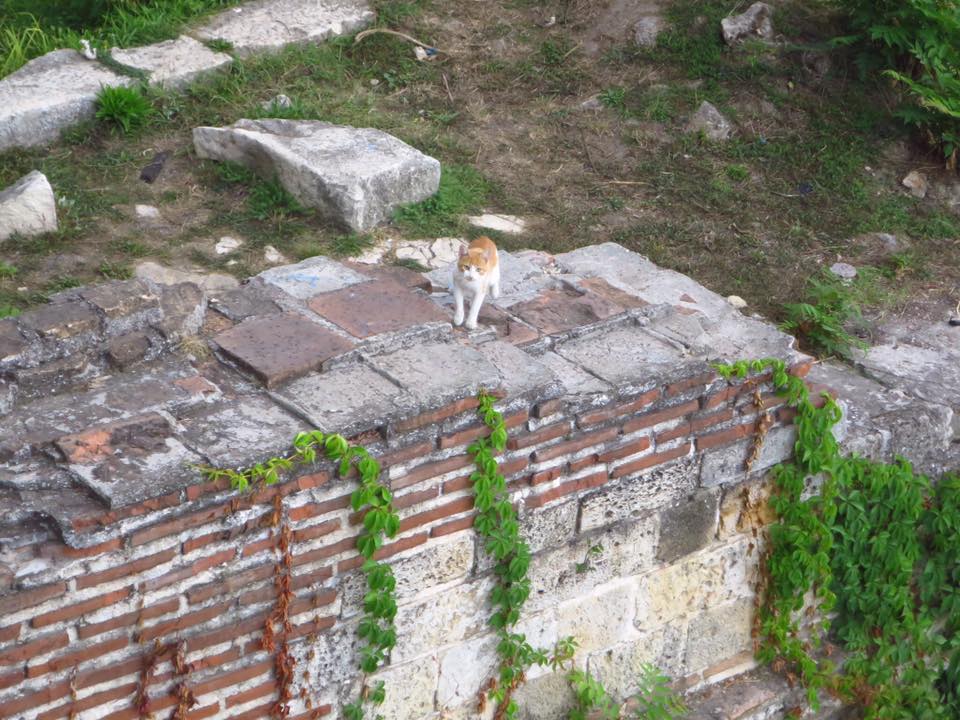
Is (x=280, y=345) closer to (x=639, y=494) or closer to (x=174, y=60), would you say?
(x=639, y=494)

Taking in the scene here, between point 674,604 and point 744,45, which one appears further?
point 744,45

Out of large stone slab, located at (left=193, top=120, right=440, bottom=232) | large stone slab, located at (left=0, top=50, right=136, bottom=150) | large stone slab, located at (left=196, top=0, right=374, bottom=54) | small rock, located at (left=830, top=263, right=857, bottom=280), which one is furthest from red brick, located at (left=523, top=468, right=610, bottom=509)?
large stone slab, located at (left=196, top=0, right=374, bottom=54)

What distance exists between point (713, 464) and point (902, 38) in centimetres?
398

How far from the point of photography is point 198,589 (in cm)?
343

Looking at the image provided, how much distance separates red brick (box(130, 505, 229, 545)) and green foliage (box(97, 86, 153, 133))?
4.19 meters

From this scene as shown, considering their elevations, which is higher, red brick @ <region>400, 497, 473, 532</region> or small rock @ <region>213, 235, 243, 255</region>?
red brick @ <region>400, 497, 473, 532</region>

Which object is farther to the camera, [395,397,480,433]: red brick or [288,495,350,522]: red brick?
[395,397,480,433]: red brick

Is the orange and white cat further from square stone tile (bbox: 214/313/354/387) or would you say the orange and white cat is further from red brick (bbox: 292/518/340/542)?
→ red brick (bbox: 292/518/340/542)

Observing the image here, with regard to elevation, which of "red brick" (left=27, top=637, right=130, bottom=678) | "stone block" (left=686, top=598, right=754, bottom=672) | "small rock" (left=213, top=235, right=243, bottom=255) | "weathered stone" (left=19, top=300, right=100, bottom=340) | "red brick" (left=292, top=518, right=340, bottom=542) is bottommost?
"stone block" (left=686, top=598, right=754, bottom=672)

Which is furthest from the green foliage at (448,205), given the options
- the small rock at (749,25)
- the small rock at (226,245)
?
the small rock at (749,25)

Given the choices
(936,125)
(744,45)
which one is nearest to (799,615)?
(936,125)

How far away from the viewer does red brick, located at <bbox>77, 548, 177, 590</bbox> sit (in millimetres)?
3205

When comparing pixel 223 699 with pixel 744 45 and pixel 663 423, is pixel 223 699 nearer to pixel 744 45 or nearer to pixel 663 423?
pixel 663 423

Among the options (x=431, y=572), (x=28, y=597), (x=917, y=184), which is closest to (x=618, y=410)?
(x=431, y=572)
